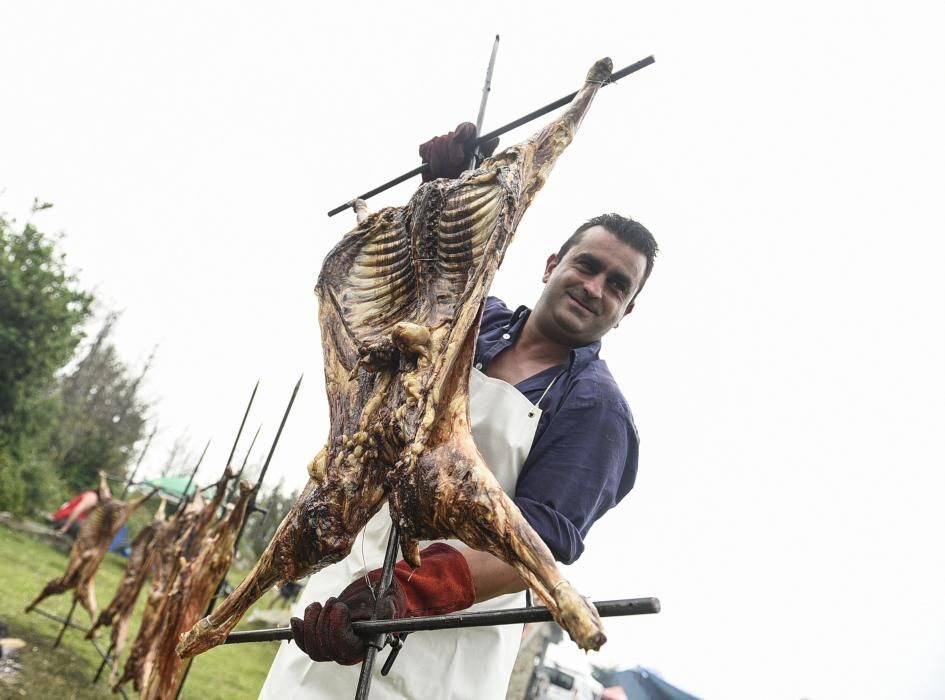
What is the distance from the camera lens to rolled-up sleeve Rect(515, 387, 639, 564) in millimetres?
1897

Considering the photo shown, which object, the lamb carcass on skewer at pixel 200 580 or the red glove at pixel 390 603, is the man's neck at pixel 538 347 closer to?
the red glove at pixel 390 603

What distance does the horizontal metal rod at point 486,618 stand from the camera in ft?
3.84

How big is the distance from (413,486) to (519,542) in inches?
13.0

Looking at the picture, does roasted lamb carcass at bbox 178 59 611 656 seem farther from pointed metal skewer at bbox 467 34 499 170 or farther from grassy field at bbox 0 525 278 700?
Answer: grassy field at bbox 0 525 278 700

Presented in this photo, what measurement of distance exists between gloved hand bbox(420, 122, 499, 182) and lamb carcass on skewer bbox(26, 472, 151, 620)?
754 centimetres

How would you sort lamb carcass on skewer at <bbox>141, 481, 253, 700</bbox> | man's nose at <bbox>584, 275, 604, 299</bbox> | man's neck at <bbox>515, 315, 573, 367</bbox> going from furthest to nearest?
lamb carcass on skewer at <bbox>141, 481, 253, 700</bbox> < man's neck at <bbox>515, 315, 573, 367</bbox> < man's nose at <bbox>584, 275, 604, 299</bbox>

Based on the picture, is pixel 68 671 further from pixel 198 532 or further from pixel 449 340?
pixel 449 340

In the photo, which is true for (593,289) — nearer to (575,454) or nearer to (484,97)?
(575,454)

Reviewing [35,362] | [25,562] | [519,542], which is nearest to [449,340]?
[519,542]

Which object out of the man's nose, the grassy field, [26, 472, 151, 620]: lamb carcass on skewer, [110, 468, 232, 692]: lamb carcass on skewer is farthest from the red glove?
[26, 472, 151, 620]: lamb carcass on skewer

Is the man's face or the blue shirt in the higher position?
the man's face

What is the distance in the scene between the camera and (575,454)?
2.09m

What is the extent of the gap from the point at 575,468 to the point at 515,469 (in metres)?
0.29

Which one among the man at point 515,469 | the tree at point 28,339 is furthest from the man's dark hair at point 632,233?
the tree at point 28,339
